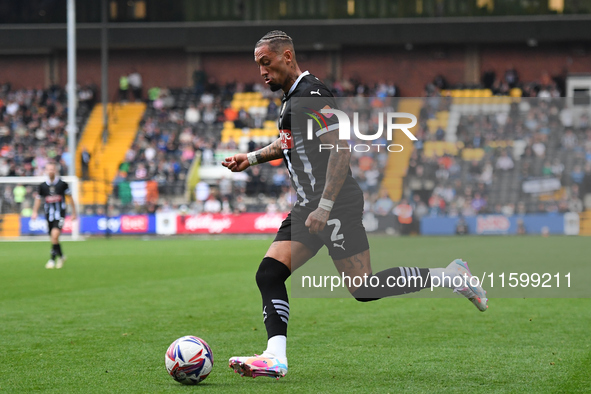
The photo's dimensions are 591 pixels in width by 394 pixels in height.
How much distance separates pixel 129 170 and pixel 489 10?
57.6 feet

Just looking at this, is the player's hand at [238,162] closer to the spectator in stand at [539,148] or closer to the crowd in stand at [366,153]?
the crowd in stand at [366,153]

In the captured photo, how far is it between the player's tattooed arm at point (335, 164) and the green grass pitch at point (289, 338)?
1203 millimetres

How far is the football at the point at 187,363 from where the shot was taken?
521cm

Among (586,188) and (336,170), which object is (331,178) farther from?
(586,188)

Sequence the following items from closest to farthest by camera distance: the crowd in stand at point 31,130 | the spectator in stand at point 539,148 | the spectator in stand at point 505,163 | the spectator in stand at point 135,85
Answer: the spectator in stand at point 505,163
the spectator in stand at point 539,148
the crowd in stand at point 31,130
the spectator in stand at point 135,85

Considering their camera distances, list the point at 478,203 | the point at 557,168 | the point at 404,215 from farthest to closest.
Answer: the point at 404,215, the point at 557,168, the point at 478,203

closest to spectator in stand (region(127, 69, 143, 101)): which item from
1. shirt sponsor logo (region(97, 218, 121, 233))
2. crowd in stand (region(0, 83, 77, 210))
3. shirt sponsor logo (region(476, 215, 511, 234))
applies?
crowd in stand (region(0, 83, 77, 210))

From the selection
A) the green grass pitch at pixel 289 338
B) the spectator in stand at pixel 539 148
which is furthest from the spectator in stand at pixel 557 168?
the green grass pitch at pixel 289 338

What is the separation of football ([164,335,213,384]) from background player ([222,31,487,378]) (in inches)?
16.9

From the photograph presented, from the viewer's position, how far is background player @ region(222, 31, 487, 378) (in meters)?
5.14

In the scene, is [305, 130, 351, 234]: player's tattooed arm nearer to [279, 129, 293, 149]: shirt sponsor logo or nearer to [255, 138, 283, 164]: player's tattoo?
[279, 129, 293, 149]: shirt sponsor logo

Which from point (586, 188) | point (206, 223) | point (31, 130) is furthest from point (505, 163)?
point (31, 130)

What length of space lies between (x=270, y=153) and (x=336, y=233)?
0.85 meters

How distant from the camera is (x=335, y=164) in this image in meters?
5.12
